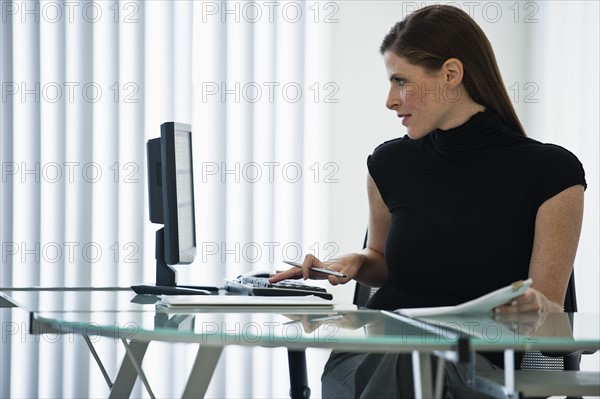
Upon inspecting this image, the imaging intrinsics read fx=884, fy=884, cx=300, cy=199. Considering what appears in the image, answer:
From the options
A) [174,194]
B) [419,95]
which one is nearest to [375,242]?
[419,95]

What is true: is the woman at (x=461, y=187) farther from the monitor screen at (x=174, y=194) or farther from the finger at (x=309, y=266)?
the monitor screen at (x=174, y=194)

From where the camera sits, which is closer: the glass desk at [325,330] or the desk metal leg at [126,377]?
the glass desk at [325,330]

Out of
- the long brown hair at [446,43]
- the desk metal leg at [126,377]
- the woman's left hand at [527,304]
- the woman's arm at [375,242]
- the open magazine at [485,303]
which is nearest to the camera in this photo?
the open magazine at [485,303]

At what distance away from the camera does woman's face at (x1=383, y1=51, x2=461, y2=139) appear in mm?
1853

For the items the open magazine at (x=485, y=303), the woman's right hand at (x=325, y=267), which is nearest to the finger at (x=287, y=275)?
the woman's right hand at (x=325, y=267)

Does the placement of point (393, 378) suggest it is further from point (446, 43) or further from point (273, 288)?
point (446, 43)

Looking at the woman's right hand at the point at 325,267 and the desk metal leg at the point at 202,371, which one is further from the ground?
the woman's right hand at the point at 325,267

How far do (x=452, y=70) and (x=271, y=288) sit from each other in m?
0.59

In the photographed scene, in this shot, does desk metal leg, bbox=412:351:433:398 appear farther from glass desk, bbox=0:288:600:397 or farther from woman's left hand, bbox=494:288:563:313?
woman's left hand, bbox=494:288:563:313

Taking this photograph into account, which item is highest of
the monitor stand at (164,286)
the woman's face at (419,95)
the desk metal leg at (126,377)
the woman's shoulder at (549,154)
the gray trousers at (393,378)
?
the woman's face at (419,95)

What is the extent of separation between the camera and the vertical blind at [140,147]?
11.2 feet

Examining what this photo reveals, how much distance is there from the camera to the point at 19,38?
3.42m

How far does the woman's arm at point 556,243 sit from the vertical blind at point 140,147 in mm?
1896

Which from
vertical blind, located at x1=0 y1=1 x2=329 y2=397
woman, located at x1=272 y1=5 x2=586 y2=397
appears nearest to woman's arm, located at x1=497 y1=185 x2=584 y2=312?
woman, located at x1=272 y1=5 x2=586 y2=397
